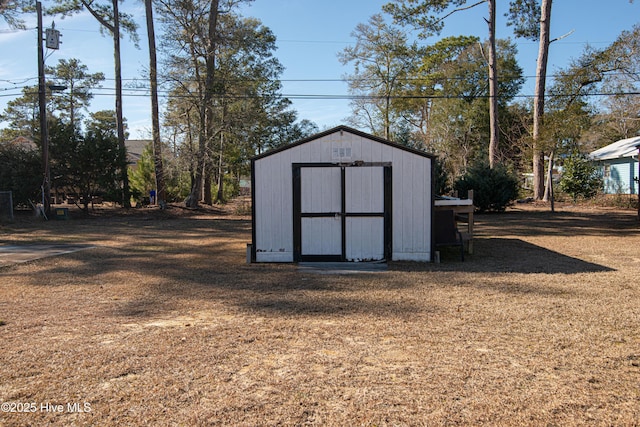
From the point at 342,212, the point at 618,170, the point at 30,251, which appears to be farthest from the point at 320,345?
the point at 618,170

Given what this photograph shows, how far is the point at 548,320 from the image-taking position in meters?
4.76

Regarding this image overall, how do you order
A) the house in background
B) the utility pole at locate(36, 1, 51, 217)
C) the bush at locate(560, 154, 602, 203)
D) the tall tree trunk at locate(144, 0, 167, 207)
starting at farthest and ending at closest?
the house in background
the bush at locate(560, 154, 602, 203)
the tall tree trunk at locate(144, 0, 167, 207)
the utility pole at locate(36, 1, 51, 217)

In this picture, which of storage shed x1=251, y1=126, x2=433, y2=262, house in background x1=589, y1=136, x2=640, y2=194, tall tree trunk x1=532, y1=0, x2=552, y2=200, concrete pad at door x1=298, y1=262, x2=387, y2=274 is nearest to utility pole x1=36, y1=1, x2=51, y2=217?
storage shed x1=251, y1=126, x2=433, y2=262

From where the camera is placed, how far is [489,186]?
19031mm

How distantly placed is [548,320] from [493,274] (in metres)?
2.76

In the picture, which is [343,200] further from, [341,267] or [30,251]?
[30,251]

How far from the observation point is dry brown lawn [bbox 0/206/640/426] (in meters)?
2.90

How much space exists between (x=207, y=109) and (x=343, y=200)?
49.2 feet

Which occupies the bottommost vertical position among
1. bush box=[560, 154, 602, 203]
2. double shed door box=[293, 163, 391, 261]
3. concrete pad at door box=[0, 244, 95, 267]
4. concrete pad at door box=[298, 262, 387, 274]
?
concrete pad at door box=[298, 262, 387, 274]

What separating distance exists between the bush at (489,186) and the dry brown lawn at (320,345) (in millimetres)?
10728

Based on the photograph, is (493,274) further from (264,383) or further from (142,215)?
(142,215)

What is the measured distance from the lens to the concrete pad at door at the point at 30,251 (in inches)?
360

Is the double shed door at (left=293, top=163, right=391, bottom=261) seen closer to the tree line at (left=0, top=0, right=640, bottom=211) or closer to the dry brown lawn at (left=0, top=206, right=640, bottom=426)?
the dry brown lawn at (left=0, top=206, right=640, bottom=426)

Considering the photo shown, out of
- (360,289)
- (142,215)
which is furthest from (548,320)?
(142,215)
